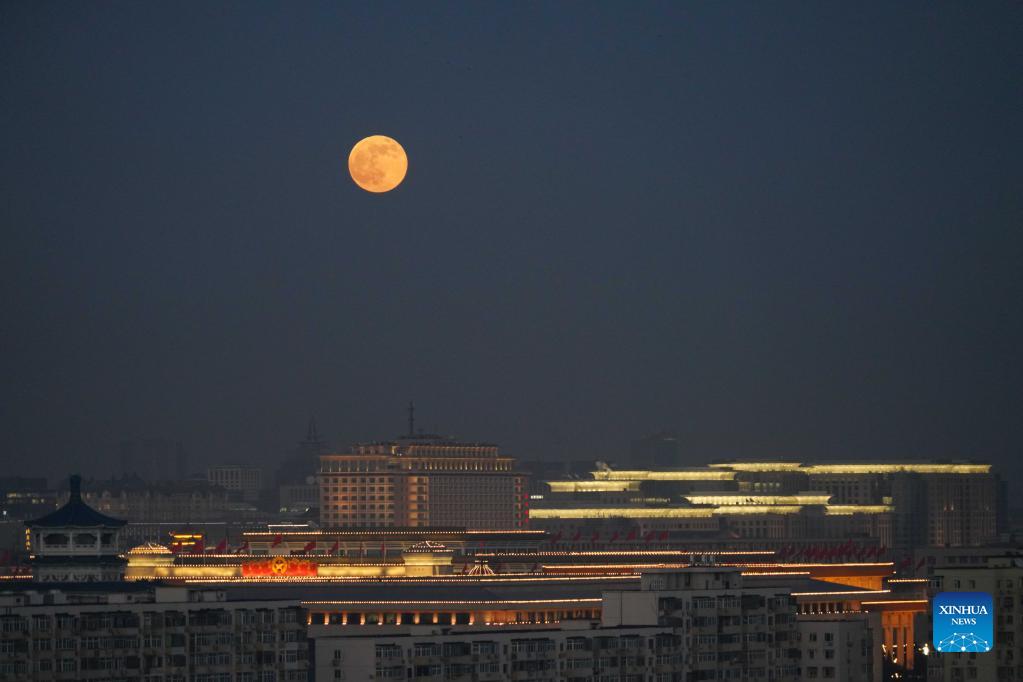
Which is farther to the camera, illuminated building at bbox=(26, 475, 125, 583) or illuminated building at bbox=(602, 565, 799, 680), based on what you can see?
illuminated building at bbox=(26, 475, 125, 583)

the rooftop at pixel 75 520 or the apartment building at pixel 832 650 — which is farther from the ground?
the rooftop at pixel 75 520

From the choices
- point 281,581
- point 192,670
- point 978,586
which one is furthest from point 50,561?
point 978,586

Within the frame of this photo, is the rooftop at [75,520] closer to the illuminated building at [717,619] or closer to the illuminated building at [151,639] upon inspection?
the illuminated building at [151,639]

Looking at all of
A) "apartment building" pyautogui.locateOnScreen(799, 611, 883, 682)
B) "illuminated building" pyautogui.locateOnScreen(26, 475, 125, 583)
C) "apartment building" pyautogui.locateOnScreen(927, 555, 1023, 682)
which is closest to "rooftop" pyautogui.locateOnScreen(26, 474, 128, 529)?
"illuminated building" pyautogui.locateOnScreen(26, 475, 125, 583)

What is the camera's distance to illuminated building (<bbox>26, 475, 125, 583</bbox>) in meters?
157

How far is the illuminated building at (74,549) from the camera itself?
15662cm

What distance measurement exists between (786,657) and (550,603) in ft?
116

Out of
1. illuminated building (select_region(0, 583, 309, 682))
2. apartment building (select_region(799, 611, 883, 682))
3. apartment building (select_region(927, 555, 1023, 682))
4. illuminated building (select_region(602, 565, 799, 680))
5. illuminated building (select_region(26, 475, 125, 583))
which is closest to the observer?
illuminated building (select_region(0, 583, 309, 682))

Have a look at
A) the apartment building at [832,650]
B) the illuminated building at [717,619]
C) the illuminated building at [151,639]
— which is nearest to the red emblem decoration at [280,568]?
the apartment building at [832,650]

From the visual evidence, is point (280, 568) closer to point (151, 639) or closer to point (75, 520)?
point (75, 520)

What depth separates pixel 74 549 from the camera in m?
158

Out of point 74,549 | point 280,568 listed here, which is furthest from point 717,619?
point 280,568

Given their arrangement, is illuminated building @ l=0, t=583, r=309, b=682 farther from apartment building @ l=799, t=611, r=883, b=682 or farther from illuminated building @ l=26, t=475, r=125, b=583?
illuminated building @ l=26, t=475, r=125, b=583

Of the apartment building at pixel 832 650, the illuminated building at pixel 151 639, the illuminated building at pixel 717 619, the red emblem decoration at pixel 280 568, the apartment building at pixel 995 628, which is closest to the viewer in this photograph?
the illuminated building at pixel 151 639
